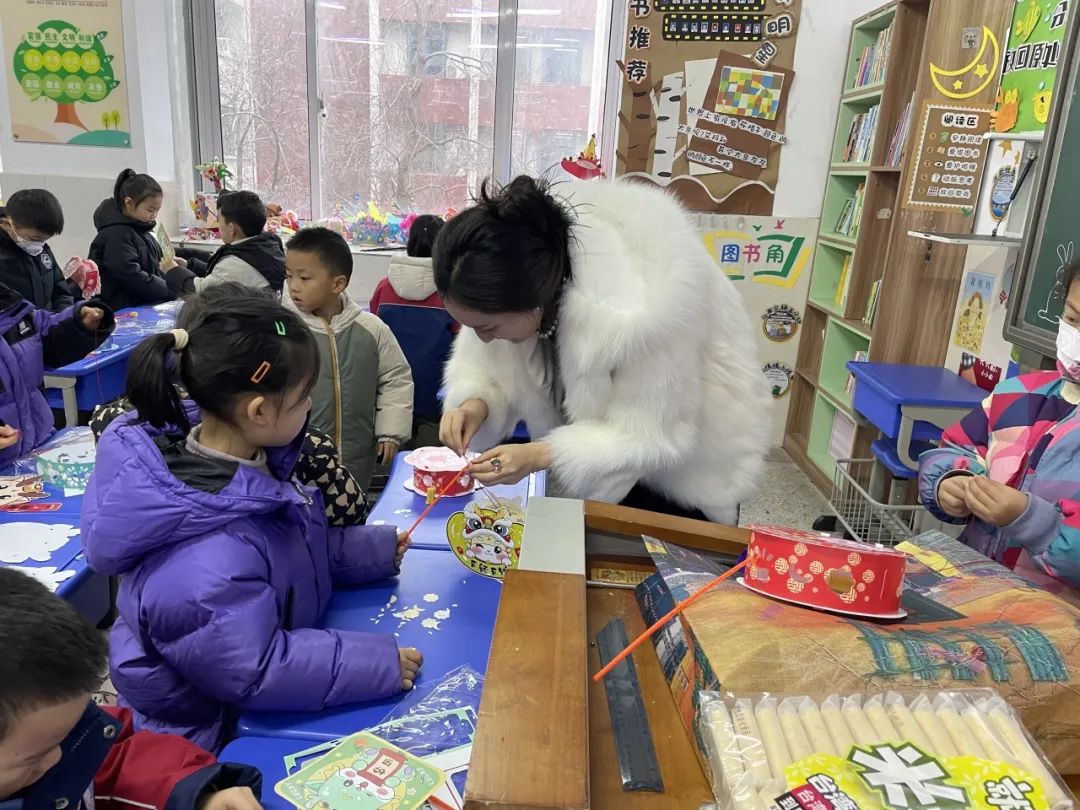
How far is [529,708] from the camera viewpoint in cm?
62

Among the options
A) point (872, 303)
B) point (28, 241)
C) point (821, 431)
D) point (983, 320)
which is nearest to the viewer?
point (983, 320)

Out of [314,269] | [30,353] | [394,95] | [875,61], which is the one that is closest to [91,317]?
[30,353]

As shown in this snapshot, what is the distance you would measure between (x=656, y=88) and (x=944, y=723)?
401 cm

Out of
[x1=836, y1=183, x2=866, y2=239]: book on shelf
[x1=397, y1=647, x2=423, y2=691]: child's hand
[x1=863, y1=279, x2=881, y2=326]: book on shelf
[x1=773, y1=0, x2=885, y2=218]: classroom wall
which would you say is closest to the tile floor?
[x1=863, y1=279, x2=881, y2=326]: book on shelf

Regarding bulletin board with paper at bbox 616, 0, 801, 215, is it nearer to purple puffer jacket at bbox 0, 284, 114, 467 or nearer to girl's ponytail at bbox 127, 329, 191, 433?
purple puffer jacket at bbox 0, 284, 114, 467

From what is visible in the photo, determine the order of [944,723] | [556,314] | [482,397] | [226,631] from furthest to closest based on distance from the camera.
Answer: [482,397], [556,314], [226,631], [944,723]

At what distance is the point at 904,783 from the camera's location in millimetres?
535

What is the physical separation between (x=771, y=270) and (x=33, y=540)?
3720mm

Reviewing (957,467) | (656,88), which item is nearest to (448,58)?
(656,88)

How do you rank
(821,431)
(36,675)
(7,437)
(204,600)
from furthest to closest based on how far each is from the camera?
(821,431) → (7,437) → (204,600) → (36,675)

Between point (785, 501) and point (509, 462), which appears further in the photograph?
point (785, 501)

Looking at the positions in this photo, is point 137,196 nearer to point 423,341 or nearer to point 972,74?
point 423,341

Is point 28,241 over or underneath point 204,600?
over

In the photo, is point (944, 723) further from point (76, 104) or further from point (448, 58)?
point (76, 104)
